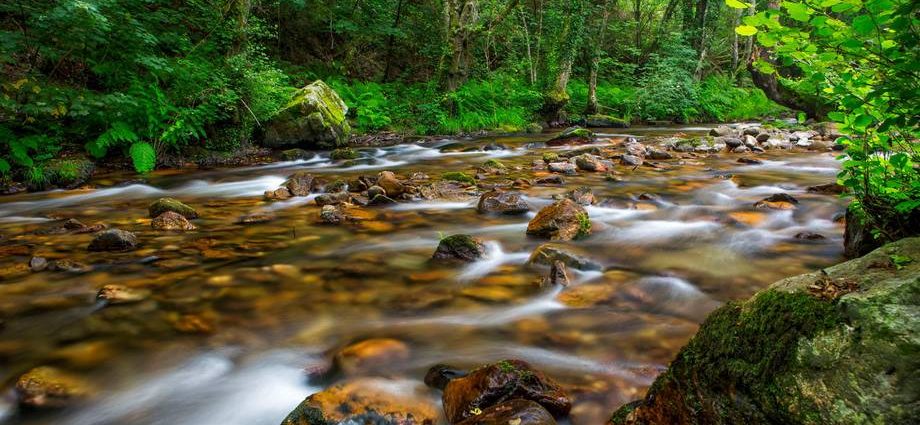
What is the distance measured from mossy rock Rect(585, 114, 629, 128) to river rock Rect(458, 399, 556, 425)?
17.6m

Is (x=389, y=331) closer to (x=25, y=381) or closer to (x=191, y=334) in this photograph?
(x=191, y=334)

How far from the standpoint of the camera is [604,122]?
1870 centimetres

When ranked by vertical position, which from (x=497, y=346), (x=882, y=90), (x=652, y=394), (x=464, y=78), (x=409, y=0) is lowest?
(x=497, y=346)

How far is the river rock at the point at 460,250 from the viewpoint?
14.2ft

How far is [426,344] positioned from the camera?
3.01m

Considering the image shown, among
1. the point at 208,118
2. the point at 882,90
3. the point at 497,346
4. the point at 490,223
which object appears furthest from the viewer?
the point at 208,118

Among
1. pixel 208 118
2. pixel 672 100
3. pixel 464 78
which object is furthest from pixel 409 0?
pixel 208 118

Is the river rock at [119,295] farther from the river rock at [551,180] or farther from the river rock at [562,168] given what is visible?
the river rock at [562,168]

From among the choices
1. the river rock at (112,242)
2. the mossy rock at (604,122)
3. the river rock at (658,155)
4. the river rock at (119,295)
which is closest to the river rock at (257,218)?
the river rock at (112,242)

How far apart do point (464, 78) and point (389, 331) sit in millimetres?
14759

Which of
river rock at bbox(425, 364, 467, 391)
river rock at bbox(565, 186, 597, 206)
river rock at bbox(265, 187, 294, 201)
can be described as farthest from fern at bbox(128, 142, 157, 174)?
river rock at bbox(425, 364, 467, 391)

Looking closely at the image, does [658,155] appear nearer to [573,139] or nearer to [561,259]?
[573,139]

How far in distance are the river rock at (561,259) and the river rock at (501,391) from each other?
5.98 feet

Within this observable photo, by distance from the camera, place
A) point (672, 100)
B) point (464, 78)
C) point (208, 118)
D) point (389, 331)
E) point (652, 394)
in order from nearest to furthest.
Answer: point (652, 394), point (389, 331), point (208, 118), point (464, 78), point (672, 100)
